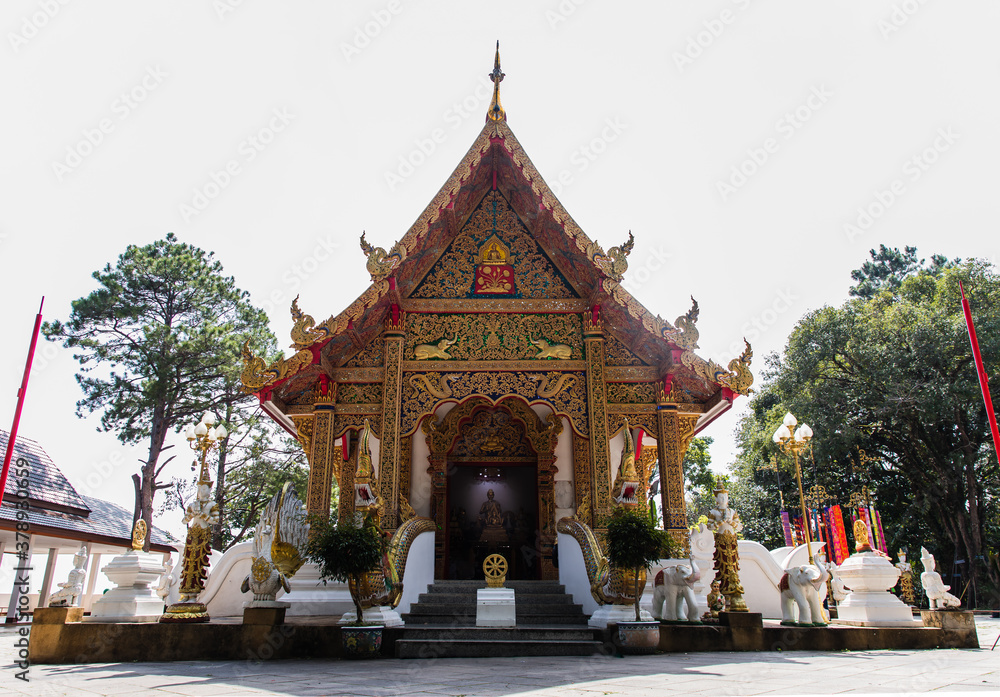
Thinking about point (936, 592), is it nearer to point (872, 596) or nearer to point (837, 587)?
point (837, 587)

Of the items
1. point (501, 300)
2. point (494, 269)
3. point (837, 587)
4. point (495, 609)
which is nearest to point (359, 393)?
point (501, 300)

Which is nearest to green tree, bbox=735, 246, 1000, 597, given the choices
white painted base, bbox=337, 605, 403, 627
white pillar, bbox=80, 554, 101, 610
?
white painted base, bbox=337, 605, 403, 627

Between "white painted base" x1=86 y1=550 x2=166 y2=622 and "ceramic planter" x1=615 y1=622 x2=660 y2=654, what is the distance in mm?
4755

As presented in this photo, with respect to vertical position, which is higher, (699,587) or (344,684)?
(699,587)

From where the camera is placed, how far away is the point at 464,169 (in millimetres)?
8773

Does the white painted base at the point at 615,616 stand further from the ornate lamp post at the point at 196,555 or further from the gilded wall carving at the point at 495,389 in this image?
the ornate lamp post at the point at 196,555

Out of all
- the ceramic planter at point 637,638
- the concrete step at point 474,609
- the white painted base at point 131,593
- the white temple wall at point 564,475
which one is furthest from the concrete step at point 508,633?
the white temple wall at point 564,475

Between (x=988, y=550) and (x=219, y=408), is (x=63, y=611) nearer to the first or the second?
(x=219, y=408)

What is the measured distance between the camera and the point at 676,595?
6574 mm

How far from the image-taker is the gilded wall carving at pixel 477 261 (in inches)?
355

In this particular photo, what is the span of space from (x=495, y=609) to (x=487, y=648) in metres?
0.58

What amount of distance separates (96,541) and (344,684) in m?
15.2

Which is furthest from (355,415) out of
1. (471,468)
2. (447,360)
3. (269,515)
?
(471,468)

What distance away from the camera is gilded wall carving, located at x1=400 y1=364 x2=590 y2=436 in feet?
27.6
